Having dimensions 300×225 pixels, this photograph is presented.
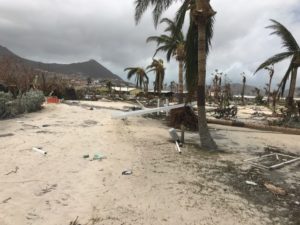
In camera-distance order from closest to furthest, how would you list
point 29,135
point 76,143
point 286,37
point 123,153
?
1. point 123,153
2. point 76,143
3. point 29,135
4. point 286,37

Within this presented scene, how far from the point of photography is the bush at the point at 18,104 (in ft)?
43.7

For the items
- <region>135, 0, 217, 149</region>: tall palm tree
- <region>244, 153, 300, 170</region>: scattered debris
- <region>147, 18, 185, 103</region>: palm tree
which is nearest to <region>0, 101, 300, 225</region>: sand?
<region>244, 153, 300, 170</region>: scattered debris

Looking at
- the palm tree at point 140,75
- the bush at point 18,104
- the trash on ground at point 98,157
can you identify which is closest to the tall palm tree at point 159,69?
the palm tree at point 140,75

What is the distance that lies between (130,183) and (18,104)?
9.74 m

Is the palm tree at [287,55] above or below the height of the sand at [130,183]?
above

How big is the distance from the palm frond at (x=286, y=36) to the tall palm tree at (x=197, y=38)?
9.91 meters

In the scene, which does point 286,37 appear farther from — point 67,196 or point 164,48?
point 67,196

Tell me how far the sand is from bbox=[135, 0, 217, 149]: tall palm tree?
900 millimetres

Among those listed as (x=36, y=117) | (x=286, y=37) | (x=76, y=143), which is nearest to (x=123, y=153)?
(x=76, y=143)

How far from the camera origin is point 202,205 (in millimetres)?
5453

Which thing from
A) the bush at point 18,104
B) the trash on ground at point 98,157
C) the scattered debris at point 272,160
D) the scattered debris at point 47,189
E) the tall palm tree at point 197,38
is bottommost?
the scattered debris at point 47,189

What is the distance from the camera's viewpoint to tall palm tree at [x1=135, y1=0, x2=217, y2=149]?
9492 millimetres

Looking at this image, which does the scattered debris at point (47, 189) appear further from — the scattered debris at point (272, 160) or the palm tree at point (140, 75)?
the palm tree at point (140, 75)

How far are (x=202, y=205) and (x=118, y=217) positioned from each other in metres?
1.41
